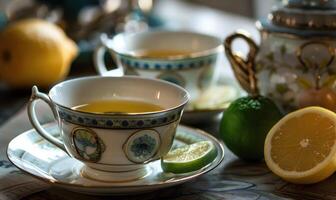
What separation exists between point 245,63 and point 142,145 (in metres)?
0.28

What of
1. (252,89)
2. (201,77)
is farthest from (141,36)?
(252,89)

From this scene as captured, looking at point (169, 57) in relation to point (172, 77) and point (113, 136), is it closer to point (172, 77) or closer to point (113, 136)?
point (172, 77)

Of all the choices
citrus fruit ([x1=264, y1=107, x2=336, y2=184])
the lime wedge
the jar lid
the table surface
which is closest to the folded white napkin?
the table surface

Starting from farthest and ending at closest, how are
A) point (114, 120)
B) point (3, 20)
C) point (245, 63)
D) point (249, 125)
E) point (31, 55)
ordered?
point (3, 20)
point (31, 55)
point (245, 63)
point (249, 125)
point (114, 120)

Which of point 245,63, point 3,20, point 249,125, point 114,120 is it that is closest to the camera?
point 114,120

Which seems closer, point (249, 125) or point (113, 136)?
point (113, 136)

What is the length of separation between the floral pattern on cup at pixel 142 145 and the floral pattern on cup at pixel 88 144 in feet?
0.10

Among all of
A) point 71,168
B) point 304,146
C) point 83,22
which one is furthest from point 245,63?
point 83,22

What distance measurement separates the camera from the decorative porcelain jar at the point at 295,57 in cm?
90

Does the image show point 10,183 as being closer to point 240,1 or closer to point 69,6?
point 69,6

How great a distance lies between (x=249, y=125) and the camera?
32.9 inches

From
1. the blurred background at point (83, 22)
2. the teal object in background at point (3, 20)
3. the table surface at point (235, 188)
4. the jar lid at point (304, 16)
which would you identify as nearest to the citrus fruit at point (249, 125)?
the table surface at point (235, 188)

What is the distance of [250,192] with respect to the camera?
768 millimetres

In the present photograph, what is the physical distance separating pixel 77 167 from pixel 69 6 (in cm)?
74
